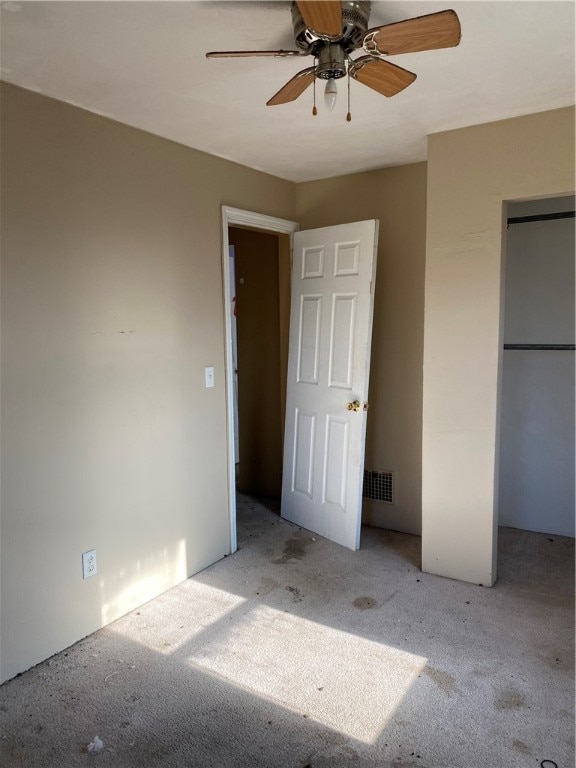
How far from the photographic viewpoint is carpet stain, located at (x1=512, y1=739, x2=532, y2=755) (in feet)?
6.00

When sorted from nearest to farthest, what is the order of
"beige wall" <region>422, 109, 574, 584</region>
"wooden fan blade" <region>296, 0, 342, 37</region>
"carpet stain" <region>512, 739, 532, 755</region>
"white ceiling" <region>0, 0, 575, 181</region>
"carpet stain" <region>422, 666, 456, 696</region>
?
"wooden fan blade" <region>296, 0, 342, 37</region> → "white ceiling" <region>0, 0, 575, 181</region> → "carpet stain" <region>512, 739, 532, 755</region> → "carpet stain" <region>422, 666, 456, 696</region> → "beige wall" <region>422, 109, 574, 584</region>

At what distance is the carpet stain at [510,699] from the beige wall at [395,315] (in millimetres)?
1533

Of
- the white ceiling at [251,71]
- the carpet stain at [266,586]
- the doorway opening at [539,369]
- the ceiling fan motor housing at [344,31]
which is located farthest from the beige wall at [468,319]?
the ceiling fan motor housing at [344,31]

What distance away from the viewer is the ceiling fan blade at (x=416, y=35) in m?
1.40

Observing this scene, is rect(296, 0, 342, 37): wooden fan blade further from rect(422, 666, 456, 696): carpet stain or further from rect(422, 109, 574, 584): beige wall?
rect(422, 666, 456, 696): carpet stain

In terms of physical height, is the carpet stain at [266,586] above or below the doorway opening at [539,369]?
below

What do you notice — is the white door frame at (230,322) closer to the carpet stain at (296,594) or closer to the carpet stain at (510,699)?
the carpet stain at (296,594)

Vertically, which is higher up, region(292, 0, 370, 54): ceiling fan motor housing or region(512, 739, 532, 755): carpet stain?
region(292, 0, 370, 54): ceiling fan motor housing

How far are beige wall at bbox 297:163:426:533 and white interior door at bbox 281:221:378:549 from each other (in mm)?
285

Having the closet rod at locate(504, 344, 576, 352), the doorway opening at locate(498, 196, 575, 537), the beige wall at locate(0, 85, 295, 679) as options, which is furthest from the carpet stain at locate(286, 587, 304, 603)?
the closet rod at locate(504, 344, 576, 352)

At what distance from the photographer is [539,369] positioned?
11.8 feet

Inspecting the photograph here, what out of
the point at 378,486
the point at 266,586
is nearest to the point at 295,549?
the point at 266,586

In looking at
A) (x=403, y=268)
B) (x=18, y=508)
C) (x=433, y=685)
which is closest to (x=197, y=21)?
(x=18, y=508)

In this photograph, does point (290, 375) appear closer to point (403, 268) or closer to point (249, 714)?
point (403, 268)
